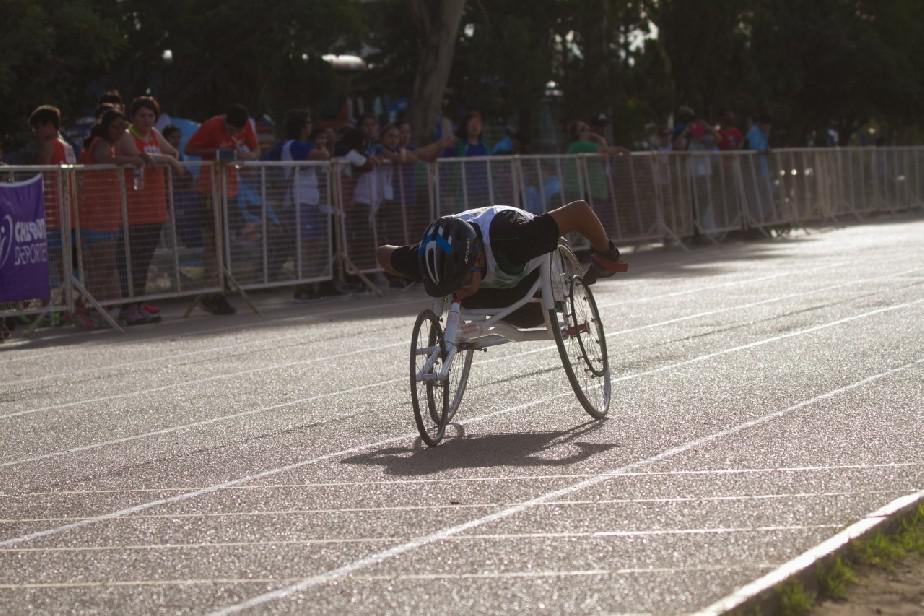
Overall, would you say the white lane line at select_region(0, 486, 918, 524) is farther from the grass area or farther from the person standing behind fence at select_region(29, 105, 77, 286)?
the person standing behind fence at select_region(29, 105, 77, 286)

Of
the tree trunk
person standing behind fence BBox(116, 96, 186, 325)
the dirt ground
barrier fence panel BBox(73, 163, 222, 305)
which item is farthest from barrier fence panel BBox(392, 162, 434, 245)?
the dirt ground

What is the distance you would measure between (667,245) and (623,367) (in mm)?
15649

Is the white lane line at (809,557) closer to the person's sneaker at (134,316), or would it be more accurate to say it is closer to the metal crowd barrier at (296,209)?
the metal crowd barrier at (296,209)

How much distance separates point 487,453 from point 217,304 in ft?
34.0

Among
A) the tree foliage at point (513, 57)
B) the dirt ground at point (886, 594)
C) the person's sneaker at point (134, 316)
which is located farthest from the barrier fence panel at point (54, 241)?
the dirt ground at point (886, 594)

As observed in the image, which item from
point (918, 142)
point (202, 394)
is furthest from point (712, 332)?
point (918, 142)

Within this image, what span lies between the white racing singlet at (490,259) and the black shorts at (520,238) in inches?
1.1

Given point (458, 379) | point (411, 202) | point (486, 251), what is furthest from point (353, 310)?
point (486, 251)

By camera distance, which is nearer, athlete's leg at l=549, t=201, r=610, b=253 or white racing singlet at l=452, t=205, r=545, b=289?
white racing singlet at l=452, t=205, r=545, b=289

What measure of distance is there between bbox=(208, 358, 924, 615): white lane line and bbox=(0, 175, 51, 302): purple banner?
8327mm

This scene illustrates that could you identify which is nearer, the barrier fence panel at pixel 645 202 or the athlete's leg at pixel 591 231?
the athlete's leg at pixel 591 231

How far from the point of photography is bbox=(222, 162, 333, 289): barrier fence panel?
18859mm

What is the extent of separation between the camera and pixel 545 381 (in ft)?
37.7

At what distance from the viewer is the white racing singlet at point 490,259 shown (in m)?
9.20
